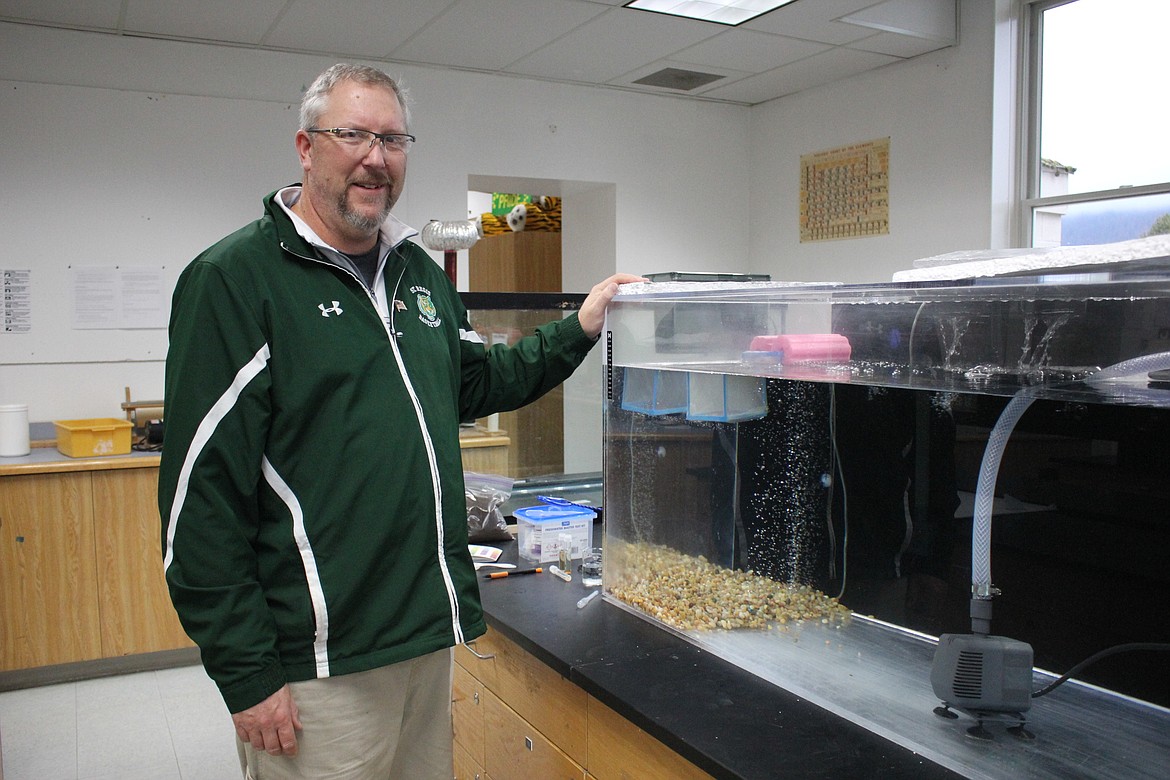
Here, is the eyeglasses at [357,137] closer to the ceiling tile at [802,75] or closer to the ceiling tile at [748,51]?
the ceiling tile at [748,51]

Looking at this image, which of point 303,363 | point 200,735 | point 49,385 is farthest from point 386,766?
point 49,385

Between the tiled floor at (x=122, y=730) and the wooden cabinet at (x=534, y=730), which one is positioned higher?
the wooden cabinet at (x=534, y=730)

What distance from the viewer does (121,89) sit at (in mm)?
3740

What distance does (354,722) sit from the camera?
128cm

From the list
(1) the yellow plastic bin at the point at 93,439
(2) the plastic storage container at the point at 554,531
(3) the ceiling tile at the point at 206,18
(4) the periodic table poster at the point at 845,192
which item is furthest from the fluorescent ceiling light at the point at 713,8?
(1) the yellow plastic bin at the point at 93,439

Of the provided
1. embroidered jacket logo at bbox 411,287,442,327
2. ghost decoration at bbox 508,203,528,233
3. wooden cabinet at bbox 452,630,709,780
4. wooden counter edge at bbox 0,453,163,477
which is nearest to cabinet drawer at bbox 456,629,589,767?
wooden cabinet at bbox 452,630,709,780

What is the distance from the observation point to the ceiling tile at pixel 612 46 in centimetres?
370

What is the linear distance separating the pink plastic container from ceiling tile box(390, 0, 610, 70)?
252 centimetres

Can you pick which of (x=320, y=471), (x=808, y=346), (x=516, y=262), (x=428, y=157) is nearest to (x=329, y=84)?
(x=320, y=471)

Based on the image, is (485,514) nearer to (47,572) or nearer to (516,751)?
(516,751)

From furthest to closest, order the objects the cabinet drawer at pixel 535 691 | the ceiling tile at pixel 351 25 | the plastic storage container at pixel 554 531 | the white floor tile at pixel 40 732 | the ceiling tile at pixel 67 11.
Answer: the ceiling tile at pixel 351 25
the ceiling tile at pixel 67 11
the white floor tile at pixel 40 732
the plastic storage container at pixel 554 531
the cabinet drawer at pixel 535 691

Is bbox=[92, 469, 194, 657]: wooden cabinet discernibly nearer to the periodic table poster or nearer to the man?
the man

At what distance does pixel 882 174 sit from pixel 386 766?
3.80 m

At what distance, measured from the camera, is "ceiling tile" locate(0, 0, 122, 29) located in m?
3.35
